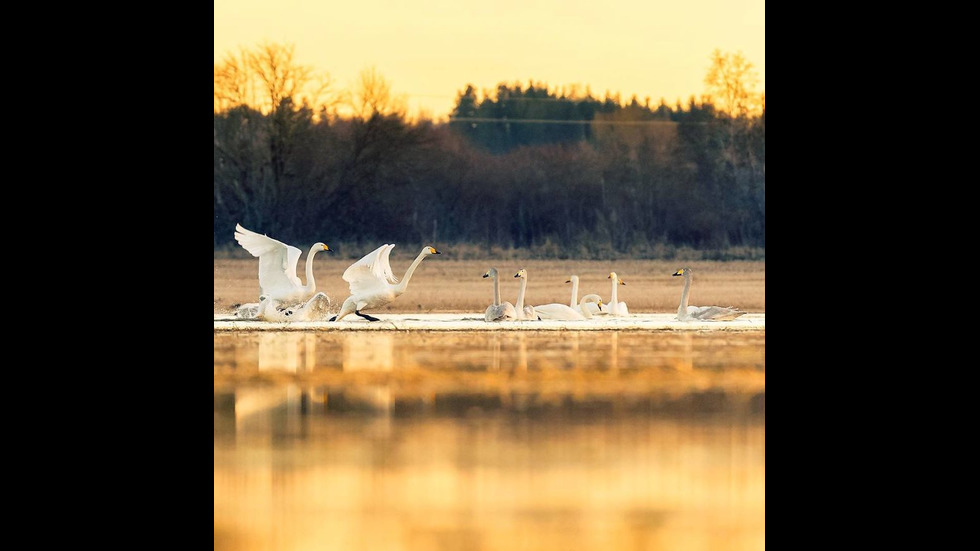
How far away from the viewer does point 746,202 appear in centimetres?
2444

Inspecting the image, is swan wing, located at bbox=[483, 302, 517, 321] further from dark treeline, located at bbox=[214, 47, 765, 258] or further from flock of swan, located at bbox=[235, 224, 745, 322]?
dark treeline, located at bbox=[214, 47, 765, 258]

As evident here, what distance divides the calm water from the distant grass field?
216 inches

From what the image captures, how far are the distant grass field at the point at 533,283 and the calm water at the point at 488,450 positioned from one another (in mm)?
5481

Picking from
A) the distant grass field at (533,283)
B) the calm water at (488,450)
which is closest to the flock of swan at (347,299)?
the distant grass field at (533,283)

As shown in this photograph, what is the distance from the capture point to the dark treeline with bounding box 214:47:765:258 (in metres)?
23.1

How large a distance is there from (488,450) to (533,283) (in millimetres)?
13298

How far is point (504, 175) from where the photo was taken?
2431 centimetres

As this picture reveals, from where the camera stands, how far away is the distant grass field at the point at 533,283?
15.8 m

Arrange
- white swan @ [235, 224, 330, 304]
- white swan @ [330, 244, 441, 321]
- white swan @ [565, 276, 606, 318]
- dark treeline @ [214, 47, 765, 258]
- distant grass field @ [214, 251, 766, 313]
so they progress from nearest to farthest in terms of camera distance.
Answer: white swan @ [235, 224, 330, 304] → white swan @ [330, 244, 441, 321] → white swan @ [565, 276, 606, 318] → distant grass field @ [214, 251, 766, 313] → dark treeline @ [214, 47, 765, 258]

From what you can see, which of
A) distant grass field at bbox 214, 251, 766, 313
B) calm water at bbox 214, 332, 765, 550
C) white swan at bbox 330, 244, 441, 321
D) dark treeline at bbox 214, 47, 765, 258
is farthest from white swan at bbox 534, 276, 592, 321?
dark treeline at bbox 214, 47, 765, 258

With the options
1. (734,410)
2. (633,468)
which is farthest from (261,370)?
(633,468)

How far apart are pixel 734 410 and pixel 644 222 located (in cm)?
1806

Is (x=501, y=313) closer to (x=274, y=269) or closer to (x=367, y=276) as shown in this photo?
(x=367, y=276)

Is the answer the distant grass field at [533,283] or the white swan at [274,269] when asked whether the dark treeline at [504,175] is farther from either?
the white swan at [274,269]
